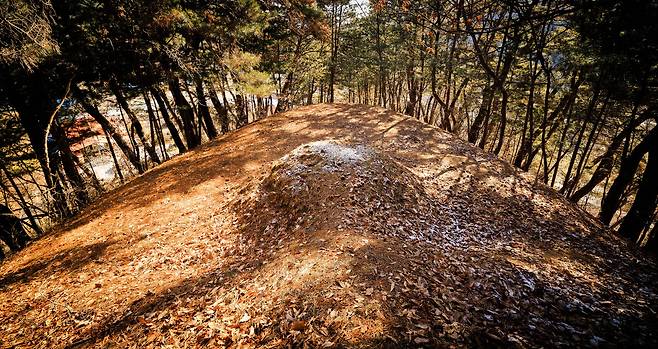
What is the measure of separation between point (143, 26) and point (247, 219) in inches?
266

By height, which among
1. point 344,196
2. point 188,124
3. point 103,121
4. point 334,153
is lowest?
point 344,196

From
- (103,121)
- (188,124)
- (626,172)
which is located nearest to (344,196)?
(103,121)

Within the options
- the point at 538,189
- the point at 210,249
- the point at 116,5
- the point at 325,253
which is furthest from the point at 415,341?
the point at 116,5

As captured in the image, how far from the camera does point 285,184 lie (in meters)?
8.23

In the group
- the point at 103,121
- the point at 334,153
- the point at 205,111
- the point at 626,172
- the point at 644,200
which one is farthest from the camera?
the point at 205,111

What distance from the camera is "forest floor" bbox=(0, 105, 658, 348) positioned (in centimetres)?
432

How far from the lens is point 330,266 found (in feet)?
17.0

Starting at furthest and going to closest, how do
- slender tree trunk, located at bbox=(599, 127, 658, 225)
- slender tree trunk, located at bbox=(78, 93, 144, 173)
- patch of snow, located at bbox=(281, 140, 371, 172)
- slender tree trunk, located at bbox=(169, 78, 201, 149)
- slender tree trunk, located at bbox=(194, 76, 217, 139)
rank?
1. slender tree trunk, located at bbox=(169, 78, 201, 149)
2. slender tree trunk, located at bbox=(194, 76, 217, 139)
3. slender tree trunk, located at bbox=(78, 93, 144, 173)
4. slender tree trunk, located at bbox=(599, 127, 658, 225)
5. patch of snow, located at bbox=(281, 140, 371, 172)

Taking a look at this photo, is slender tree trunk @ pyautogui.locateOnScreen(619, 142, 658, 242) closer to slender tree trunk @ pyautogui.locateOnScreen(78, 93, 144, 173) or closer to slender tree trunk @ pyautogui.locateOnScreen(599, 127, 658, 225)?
slender tree trunk @ pyautogui.locateOnScreen(599, 127, 658, 225)

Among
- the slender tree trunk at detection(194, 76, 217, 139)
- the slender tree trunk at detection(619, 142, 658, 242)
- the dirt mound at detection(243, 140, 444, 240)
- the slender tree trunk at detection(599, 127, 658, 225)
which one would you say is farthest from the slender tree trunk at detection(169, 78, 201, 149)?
the slender tree trunk at detection(599, 127, 658, 225)

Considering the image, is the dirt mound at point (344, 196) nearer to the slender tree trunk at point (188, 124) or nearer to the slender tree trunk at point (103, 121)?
the slender tree trunk at point (188, 124)

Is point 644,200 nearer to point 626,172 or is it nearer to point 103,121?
point 626,172

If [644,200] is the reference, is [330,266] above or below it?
above

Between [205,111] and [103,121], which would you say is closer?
[103,121]
